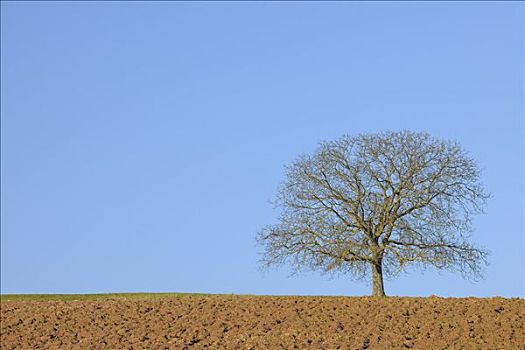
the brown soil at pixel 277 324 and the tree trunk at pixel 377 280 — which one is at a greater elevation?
the tree trunk at pixel 377 280

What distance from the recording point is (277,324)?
24.6 metres

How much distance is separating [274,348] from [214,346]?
1888 millimetres

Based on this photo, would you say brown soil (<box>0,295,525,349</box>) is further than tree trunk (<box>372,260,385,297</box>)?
No

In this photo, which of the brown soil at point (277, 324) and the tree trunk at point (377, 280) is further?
the tree trunk at point (377, 280)

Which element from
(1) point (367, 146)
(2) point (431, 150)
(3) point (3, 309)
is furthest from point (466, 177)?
(3) point (3, 309)

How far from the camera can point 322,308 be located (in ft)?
86.3

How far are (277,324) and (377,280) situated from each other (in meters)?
9.50

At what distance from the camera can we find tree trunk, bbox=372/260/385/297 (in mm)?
33031

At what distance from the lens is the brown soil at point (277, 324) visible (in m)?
22.2

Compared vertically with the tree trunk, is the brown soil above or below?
below

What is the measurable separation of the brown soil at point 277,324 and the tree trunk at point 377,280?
469cm

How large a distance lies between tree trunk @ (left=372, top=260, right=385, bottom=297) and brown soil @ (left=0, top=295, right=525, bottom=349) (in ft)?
15.4

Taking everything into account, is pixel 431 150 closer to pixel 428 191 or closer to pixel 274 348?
pixel 428 191

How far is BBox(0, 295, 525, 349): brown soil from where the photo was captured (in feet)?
73.0
